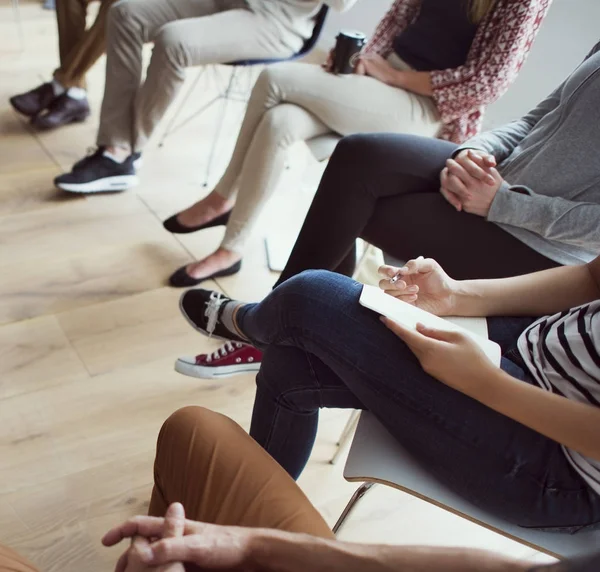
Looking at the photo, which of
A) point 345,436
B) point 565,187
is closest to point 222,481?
point 345,436

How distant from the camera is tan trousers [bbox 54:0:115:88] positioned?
2.47 metres

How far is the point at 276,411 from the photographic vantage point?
115 centimetres

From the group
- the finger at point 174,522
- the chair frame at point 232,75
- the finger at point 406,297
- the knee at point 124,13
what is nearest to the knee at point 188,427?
the finger at point 174,522

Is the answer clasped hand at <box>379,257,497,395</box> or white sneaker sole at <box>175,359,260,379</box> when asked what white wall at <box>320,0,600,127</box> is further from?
clasped hand at <box>379,257,497,395</box>

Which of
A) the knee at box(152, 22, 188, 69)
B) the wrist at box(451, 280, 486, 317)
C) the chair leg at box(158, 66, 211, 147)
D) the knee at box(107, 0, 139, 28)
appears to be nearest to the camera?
the wrist at box(451, 280, 486, 317)

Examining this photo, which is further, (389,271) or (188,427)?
(389,271)

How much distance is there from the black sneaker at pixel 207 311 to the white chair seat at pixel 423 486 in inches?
21.6

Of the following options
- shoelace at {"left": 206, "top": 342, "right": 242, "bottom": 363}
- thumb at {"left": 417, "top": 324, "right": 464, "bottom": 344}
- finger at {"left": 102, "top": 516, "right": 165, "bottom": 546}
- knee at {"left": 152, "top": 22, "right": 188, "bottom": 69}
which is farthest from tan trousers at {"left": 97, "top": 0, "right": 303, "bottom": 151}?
finger at {"left": 102, "top": 516, "right": 165, "bottom": 546}

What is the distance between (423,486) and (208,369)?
76 centimetres

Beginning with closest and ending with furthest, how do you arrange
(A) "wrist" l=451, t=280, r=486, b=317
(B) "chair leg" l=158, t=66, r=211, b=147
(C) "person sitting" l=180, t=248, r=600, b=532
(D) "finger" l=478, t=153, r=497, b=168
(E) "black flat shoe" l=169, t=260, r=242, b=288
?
(C) "person sitting" l=180, t=248, r=600, b=532, (A) "wrist" l=451, t=280, r=486, b=317, (D) "finger" l=478, t=153, r=497, b=168, (E) "black flat shoe" l=169, t=260, r=242, b=288, (B) "chair leg" l=158, t=66, r=211, b=147

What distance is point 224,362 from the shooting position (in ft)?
5.32

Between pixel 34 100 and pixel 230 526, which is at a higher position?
pixel 230 526

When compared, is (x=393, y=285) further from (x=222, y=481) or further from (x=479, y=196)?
(x=222, y=481)

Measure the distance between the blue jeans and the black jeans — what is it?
0.20 meters
